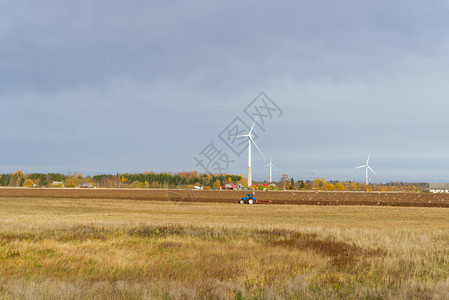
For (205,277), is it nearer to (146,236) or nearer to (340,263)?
(340,263)

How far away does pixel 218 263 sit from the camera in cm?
1681

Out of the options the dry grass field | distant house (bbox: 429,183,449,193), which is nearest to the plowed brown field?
the dry grass field

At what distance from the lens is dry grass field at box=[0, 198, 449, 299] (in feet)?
38.8

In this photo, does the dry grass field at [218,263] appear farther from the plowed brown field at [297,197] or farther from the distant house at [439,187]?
the distant house at [439,187]

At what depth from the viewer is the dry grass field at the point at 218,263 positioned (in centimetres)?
1184

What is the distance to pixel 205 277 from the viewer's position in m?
14.1

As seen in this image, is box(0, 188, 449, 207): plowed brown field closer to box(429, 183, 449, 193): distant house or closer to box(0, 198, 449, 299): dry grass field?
box(0, 198, 449, 299): dry grass field

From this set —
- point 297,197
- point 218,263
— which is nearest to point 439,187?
point 297,197

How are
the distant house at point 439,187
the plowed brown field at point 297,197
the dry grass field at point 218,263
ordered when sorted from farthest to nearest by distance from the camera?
the distant house at point 439,187 → the plowed brown field at point 297,197 → the dry grass field at point 218,263

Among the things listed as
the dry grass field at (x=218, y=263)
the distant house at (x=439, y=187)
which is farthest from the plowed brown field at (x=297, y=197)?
the distant house at (x=439, y=187)

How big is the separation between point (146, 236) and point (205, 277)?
1180 cm

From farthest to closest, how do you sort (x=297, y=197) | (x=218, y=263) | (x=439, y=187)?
(x=439, y=187) < (x=297, y=197) < (x=218, y=263)

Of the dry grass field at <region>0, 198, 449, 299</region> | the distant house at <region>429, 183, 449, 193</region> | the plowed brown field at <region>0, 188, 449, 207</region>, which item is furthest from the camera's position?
the distant house at <region>429, 183, 449, 193</region>

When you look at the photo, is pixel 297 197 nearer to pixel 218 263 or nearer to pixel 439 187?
pixel 218 263
